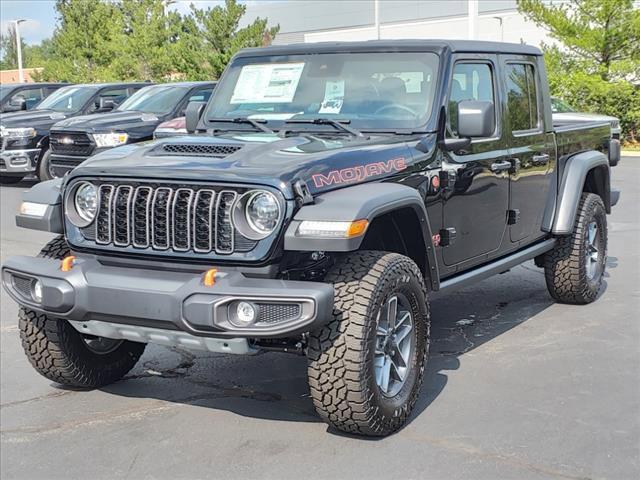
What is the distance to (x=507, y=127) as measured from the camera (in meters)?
5.90

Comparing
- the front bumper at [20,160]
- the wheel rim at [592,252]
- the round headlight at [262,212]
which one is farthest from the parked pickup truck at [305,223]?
the front bumper at [20,160]

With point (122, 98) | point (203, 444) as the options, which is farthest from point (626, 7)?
point (203, 444)

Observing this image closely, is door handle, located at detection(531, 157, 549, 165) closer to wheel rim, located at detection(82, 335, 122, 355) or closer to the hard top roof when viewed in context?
the hard top roof

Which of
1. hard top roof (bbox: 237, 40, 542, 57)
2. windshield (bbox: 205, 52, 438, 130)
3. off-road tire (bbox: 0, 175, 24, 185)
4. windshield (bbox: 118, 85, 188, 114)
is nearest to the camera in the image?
windshield (bbox: 205, 52, 438, 130)

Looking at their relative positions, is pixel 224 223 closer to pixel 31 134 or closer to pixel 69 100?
pixel 31 134

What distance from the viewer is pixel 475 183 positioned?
5410 mm

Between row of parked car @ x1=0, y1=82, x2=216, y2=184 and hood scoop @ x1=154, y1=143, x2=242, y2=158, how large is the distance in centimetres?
739

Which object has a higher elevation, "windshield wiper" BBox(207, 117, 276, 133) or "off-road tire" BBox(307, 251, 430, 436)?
"windshield wiper" BBox(207, 117, 276, 133)

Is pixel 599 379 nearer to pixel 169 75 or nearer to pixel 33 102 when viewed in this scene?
pixel 33 102

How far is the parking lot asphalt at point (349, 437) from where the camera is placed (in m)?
4.00

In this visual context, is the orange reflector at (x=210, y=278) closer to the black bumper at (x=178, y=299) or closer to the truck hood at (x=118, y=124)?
the black bumper at (x=178, y=299)

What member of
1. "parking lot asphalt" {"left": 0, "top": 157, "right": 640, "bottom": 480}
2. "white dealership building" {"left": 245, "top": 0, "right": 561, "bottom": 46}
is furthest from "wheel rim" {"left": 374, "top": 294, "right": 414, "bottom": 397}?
"white dealership building" {"left": 245, "top": 0, "right": 561, "bottom": 46}

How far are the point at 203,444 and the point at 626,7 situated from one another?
21.3 meters

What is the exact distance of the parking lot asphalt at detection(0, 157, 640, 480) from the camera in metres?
4.00
